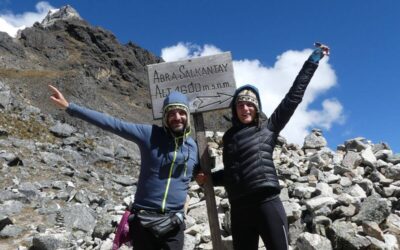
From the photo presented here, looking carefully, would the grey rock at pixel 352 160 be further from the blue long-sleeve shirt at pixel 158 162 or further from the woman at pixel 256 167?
the blue long-sleeve shirt at pixel 158 162

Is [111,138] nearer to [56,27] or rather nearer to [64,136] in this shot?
[64,136]

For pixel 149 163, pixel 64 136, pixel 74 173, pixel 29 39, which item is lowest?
pixel 149 163

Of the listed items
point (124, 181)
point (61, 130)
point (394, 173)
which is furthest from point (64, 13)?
point (394, 173)

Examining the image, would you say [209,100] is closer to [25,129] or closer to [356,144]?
[356,144]

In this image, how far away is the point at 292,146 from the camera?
11352 mm

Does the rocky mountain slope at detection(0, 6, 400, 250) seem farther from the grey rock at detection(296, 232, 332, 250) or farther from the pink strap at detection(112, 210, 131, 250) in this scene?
the pink strap at detection(112, 210, 131, 250)

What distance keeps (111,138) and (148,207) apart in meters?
29.5

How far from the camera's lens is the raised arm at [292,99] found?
418 centimetres

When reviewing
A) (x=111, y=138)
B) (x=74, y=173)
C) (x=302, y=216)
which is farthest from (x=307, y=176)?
(x=111, y=138)

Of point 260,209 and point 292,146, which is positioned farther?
point 292,146

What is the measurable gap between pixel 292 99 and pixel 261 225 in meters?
1.26

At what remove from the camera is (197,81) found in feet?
16.3

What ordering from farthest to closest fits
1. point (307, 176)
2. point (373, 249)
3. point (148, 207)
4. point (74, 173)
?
point (74, 173)
point (307, 176)
point (373, 249)
point (148, 207)

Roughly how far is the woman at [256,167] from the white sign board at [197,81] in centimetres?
64
